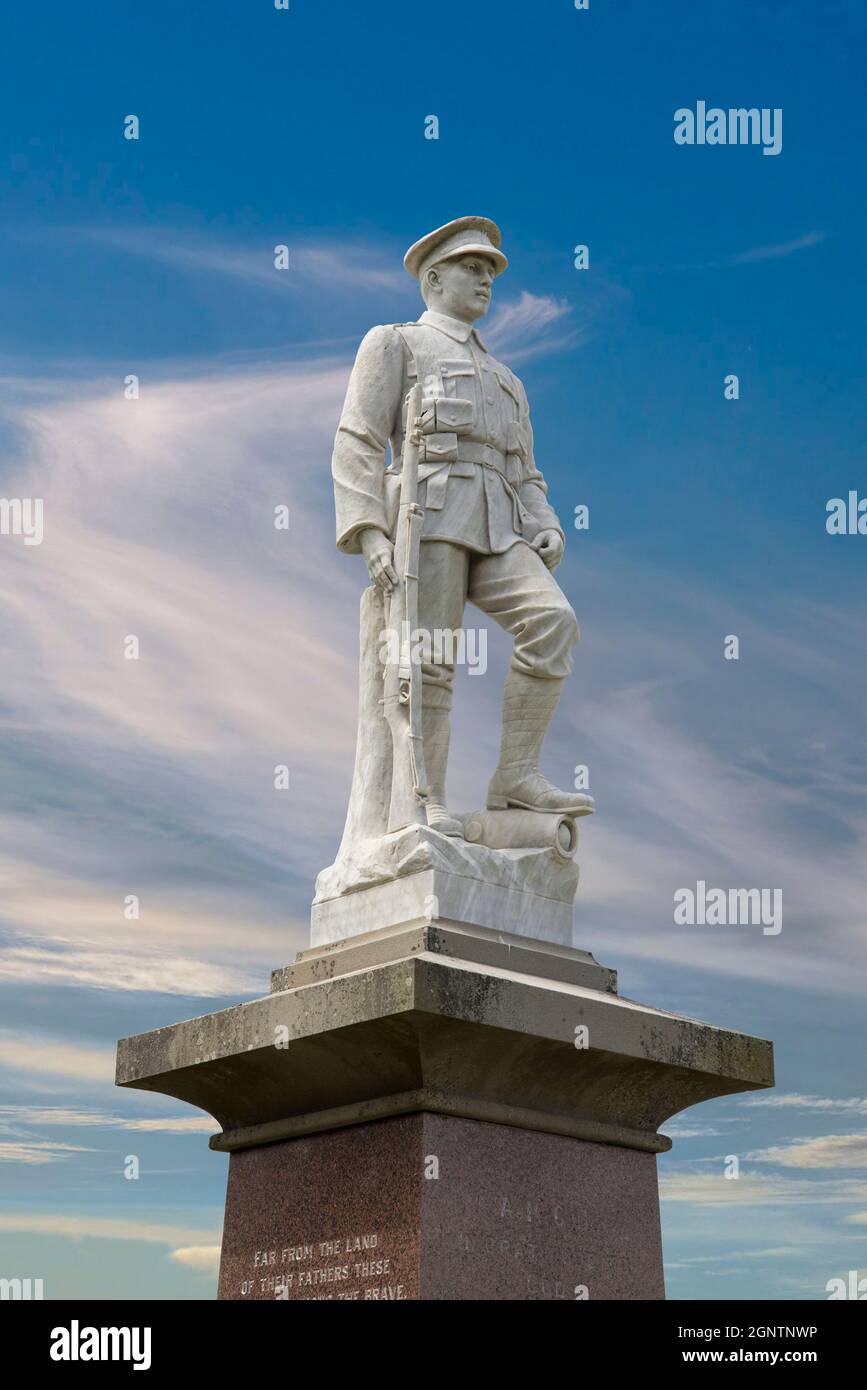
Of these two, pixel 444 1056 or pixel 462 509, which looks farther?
pixel 462 509

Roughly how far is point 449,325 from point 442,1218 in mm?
5786

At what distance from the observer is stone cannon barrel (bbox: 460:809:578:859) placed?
10469mm

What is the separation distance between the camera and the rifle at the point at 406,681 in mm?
10250

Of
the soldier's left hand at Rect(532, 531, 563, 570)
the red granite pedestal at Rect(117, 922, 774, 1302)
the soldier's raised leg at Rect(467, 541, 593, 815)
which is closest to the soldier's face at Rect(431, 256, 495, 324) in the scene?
the soldier's left hand at Rect(532, 531, 563, 570)

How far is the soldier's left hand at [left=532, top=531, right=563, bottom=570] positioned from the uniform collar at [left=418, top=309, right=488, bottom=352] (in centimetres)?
143

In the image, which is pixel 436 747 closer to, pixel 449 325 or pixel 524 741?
pixel 524 741

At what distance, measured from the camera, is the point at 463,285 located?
37.2ft

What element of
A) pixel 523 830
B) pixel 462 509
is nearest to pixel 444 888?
pixel 523 830

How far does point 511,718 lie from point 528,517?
1.41m

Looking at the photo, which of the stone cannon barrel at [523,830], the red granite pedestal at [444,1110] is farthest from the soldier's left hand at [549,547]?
the red granite pedestal at [444,1110]

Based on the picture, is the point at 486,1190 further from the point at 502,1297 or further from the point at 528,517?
the point at 528,517

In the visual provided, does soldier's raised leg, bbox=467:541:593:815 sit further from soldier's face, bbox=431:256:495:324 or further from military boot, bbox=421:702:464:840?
soldier's face, bbox=431:256:495:324

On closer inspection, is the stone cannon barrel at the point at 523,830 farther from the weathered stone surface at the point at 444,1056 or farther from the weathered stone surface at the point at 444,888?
the weathered stone surface at the point at 444,1056

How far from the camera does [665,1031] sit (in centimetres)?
983
